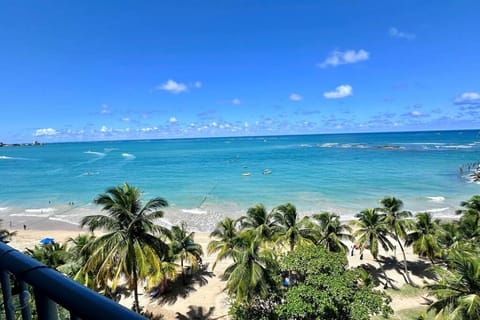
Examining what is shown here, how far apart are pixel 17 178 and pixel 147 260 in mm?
69850

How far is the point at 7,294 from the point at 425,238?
24.9m

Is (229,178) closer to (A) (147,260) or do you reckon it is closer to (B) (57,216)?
(B) (57,216)

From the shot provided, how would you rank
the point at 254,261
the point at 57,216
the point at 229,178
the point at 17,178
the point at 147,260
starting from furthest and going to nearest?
the point at 17,178 < the point at 229,178 < the point at 57,216 < the point at 254,261 < the point at 147,260

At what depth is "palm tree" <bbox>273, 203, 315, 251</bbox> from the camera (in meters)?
19.9

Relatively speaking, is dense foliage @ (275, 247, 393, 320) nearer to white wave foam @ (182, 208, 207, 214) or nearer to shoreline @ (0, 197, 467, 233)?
shoreline @ (0, 197, 467, 233)

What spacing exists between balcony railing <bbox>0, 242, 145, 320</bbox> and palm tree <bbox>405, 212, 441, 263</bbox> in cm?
2454

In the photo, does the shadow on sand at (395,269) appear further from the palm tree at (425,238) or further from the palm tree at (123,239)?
the palm tree at (123,239)

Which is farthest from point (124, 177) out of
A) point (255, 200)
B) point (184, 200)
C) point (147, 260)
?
point (147, 260)

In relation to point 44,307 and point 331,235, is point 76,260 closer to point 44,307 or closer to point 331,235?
point 331,235

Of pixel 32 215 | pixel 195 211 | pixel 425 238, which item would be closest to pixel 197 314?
pixel 425 238

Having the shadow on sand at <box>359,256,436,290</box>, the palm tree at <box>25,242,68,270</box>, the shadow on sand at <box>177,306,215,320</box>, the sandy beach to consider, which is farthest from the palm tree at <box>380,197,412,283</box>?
the palm tree at <box>25,242,68,270</box>

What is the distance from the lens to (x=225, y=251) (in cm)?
2042

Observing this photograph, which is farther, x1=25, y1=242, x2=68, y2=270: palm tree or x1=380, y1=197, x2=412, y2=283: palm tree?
x1=380, y1=197, x2=412, y2=283: palm tree

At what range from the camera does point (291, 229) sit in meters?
20.0
